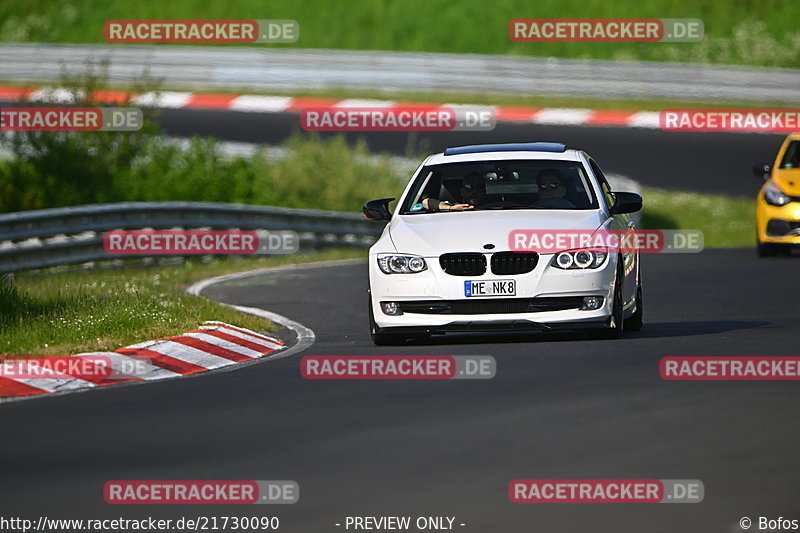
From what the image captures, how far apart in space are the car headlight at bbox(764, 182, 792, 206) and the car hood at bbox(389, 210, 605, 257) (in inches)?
391

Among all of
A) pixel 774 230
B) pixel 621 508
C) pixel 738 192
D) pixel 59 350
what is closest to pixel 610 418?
pixel 621 508

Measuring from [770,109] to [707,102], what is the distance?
1705 mm

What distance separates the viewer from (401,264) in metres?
13.0

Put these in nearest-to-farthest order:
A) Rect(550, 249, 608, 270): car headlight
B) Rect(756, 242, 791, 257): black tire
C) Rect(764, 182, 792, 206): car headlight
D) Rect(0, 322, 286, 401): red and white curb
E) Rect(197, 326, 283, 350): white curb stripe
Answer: Rect(0, 322, 286, 401): red and white curb
Rect(550, 249, 608, 270): car headlight
Rect(197, 326, 283, 350): white curb stripe
Rect(764, 182, 792, 206): car headlight
Rect(756, 242, 791, 257): black tire

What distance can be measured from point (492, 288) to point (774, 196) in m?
→ 11.3

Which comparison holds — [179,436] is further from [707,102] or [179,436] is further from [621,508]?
[707,102]

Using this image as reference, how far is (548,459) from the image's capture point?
826cm

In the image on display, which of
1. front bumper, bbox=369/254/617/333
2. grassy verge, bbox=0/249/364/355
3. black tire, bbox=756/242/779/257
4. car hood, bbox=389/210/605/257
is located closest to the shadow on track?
front bumper, bbox=369/254/617/333

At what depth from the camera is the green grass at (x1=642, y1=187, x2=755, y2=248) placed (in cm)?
3141

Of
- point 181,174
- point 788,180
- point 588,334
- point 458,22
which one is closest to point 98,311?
point 588,334

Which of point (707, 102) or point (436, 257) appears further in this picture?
point (707, 102)

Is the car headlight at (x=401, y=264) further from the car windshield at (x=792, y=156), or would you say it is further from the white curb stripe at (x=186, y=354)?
the car windshield at (x=792, y=156)

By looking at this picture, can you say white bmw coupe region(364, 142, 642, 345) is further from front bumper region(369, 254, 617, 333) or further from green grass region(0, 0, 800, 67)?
green grass region(0, 0, 800, 67)

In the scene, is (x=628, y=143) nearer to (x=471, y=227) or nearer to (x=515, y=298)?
(x=471, y=227)
